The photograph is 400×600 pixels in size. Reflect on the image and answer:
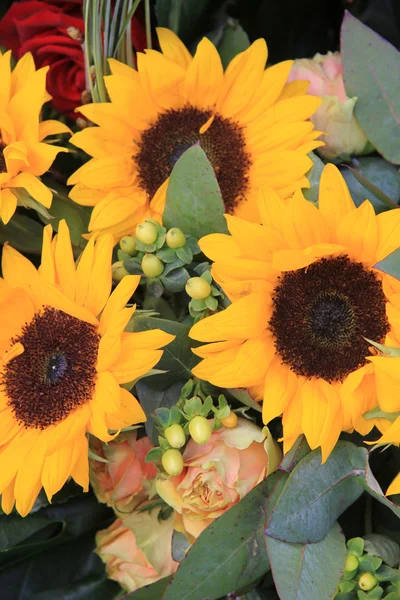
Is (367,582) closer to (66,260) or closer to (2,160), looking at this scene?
(66,260)

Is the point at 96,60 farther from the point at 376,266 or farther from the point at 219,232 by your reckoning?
the point at 376,266

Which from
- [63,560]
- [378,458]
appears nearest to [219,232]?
[378,458]

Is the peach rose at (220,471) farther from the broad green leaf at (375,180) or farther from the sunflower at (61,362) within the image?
the broad green leaf at (375,180)

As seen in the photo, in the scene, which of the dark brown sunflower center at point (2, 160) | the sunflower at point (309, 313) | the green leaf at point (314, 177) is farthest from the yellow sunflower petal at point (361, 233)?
the dark brown sunflower center at point (2, 160)

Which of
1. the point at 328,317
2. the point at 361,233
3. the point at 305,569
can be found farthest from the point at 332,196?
the point at 305,569

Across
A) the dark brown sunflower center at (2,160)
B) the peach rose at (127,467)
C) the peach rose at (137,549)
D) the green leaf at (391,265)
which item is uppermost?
the green leaf at (391,265)

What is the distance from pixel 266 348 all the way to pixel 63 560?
1.52ft

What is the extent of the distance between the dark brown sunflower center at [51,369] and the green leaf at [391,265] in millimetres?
291

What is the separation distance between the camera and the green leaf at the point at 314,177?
83 cm

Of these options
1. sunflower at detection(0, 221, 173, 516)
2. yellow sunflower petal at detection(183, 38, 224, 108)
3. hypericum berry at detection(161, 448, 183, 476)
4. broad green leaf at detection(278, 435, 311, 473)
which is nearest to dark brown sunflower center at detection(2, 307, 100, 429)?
sunflower at detection(0, 221, 173, 516)

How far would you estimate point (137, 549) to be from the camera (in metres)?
0.88

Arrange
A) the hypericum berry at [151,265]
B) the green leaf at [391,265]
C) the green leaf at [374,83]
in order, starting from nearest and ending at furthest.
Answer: the green leaf at [391,265], the hypericum berry at [151,265], the green leaf at [374,83]

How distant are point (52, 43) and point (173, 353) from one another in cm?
42

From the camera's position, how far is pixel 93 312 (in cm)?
73
